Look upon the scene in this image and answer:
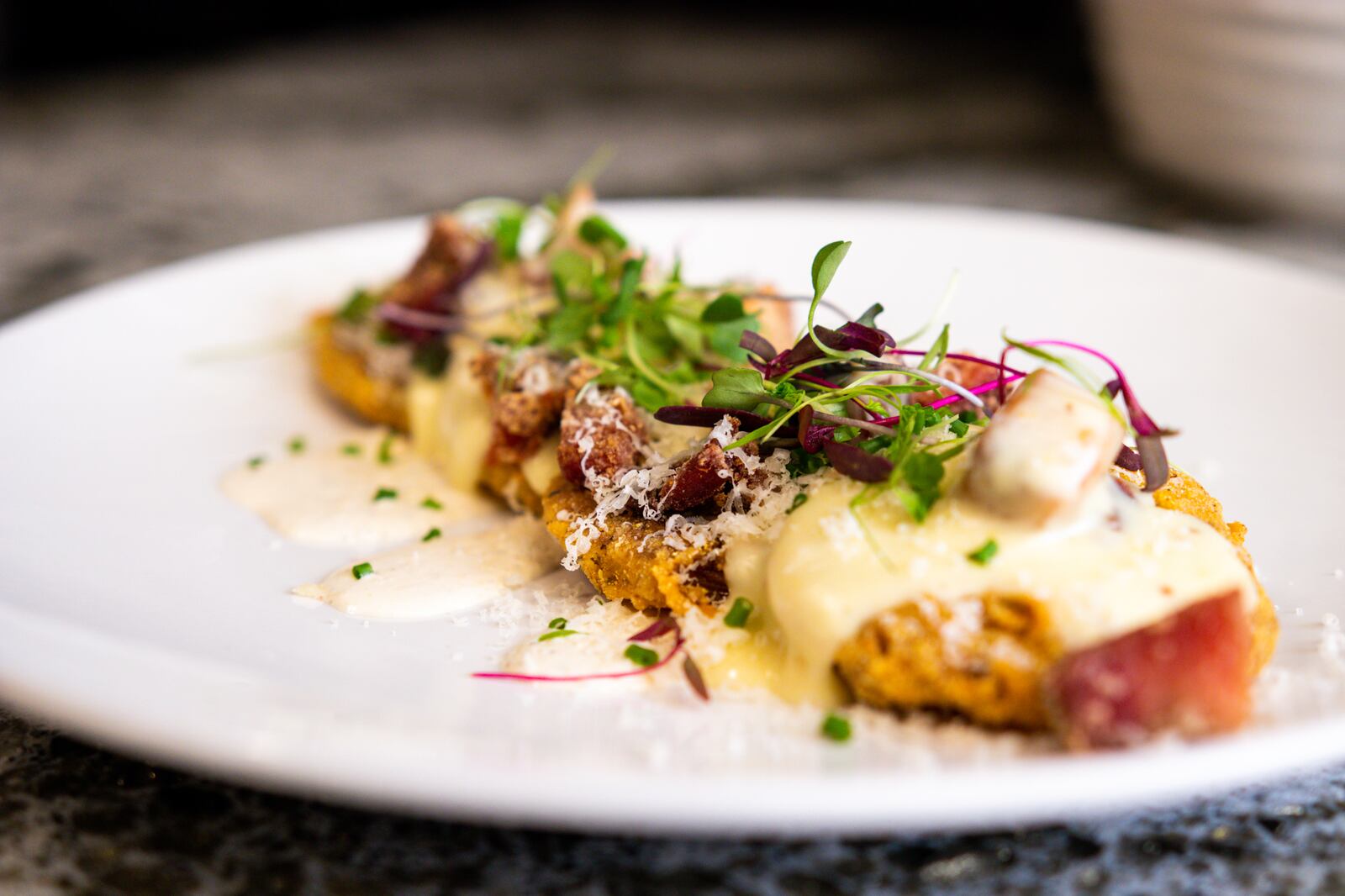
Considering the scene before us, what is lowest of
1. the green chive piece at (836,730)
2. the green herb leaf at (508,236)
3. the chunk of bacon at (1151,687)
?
the green chive piece at (836,730)

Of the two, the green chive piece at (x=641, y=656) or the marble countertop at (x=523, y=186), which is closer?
the marble countertop at (x=523, y=186)

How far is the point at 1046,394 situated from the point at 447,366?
197cm

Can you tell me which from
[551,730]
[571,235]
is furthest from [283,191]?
[551,730]

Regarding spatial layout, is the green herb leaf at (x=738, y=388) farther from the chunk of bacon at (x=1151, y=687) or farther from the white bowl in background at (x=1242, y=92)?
the white bowl in background at (x=1242, y=92)

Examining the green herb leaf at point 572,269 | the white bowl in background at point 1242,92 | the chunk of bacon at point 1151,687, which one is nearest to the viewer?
the chunk of bacon at point 1151,687

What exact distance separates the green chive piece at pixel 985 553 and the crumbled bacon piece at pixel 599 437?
2.93 feet

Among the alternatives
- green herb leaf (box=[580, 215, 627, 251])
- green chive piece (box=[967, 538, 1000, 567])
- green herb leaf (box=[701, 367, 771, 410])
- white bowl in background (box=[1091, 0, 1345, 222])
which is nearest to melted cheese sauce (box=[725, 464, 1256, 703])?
green chive piece (box=[967, 538, 1000, 567])

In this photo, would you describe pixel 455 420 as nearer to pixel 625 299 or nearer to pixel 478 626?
pixel 625 299

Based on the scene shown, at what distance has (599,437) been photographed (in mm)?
2797

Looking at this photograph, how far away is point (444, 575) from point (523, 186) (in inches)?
179

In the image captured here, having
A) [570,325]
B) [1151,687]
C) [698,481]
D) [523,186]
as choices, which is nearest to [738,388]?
[698,481]

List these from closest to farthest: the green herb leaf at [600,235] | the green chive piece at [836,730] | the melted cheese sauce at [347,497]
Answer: the green chive piece at [836,730] < the melted cheese sauce at [347,497] < the green herb leaf at [600,235]

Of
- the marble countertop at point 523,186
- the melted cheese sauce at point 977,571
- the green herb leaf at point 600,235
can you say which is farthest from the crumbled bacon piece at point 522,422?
the marble countertop at point 523,186

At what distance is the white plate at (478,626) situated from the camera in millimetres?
1685
